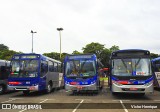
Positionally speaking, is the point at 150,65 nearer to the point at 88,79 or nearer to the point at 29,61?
the point at 88,79

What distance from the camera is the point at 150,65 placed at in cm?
1636

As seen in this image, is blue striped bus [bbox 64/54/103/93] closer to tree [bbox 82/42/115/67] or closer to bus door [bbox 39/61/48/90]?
bus door [bbox 39/61/48/90]

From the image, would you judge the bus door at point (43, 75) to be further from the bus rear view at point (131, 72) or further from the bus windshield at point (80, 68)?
the bus rear view at point (131, 72)

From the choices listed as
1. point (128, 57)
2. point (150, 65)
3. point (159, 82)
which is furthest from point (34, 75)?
point (159, 82)

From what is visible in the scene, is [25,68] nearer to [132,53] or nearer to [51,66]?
[51,66]

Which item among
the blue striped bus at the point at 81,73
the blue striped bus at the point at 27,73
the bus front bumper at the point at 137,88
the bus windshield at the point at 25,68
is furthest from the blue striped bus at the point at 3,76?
the bus front bumper at the point at 137,88

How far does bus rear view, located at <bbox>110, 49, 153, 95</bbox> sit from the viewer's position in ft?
52.3

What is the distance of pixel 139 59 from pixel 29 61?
8.14m

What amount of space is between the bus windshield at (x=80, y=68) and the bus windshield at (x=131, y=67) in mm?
2673

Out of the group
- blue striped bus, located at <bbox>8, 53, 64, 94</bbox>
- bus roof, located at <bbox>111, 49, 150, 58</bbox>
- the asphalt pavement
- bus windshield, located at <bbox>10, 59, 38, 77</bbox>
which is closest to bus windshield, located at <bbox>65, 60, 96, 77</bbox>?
blue striped bus, located at <bbox>8, 53, 64, 94</bbox>

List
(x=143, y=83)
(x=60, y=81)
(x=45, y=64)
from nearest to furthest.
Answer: (x=143, y=83), (x=45, y=64), (x=60, y=81)

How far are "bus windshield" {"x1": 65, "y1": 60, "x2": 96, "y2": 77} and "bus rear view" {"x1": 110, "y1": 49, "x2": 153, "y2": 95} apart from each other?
252 centimetres

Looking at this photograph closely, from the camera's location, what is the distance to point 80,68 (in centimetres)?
1908

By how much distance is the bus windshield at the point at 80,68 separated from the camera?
1889 cm
